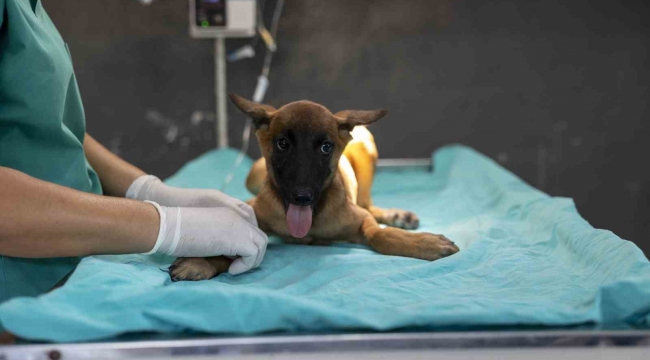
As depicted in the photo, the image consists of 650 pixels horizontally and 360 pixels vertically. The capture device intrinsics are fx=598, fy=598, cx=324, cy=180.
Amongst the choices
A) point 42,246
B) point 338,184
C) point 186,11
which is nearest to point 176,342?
point 42,246

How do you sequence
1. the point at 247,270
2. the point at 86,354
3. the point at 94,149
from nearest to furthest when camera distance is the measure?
the point at 86,354 → the point at 247,270 → the point at 94,149

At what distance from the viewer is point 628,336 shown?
125cm

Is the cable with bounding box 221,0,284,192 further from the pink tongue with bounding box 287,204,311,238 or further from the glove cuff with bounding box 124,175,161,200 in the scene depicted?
the pink tongue with bounding box 287,204,311,238

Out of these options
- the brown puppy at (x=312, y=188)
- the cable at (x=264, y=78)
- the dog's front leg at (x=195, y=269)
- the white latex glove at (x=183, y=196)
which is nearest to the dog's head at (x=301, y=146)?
the brown puppy at (x=312, y=188)

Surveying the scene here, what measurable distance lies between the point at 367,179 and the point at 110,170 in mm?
1243

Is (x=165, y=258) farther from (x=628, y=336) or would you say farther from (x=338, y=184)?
(x=628, y=336)

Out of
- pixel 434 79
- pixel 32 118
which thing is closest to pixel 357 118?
pixel 32 118

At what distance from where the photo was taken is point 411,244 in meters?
1.99

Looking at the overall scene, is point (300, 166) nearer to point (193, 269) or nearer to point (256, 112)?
point (256, 112)

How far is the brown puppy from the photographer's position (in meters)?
1.98

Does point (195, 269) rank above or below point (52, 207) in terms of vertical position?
below

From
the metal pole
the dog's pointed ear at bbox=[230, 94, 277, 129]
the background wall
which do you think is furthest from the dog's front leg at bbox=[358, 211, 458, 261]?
the metal pole

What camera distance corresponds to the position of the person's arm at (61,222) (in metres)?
1.36

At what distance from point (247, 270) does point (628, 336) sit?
3.38ft
